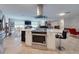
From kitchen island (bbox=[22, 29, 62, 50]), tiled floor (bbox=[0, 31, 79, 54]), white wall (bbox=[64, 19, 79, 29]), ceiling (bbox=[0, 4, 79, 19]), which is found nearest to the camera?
ceiling (bbox=[0, 4, 79, 19])

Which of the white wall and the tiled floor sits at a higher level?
the white wall

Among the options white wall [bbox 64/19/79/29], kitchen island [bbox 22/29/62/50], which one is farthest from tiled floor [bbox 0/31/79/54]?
white wall [bbox 64/19/79/29]

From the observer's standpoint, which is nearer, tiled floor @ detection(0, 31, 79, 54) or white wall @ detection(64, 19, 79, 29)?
white wall @ detection(64, 19, 79, 29)

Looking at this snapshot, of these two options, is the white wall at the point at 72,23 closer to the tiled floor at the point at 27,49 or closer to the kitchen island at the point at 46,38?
the kitchen island at the point at 46,38

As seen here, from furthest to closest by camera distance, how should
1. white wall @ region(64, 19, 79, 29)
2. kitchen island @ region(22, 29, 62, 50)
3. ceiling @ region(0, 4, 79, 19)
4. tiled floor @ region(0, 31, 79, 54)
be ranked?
kitchen island @ region(22, 29, 62, 50) → tiled floor @ region(0, 31, 79, 54) → white wall @ region(64, 19, 79, 29) → ceiling @ region(0, 4, 79, 19)

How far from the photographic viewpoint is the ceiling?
3.23m

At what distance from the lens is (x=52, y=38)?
4523 millimetres

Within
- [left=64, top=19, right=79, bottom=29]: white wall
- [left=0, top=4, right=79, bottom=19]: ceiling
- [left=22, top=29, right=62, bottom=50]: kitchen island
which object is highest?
[left=0, top=4, right=79, bottom=19]: ceiling

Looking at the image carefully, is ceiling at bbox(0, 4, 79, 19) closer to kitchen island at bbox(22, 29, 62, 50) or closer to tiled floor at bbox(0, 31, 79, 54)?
kitchen island at bbox(22, 29, 62, 50)

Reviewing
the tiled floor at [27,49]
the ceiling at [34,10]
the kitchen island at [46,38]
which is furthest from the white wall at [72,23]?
the tiled floor at [27,49]

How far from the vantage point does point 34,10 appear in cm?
344

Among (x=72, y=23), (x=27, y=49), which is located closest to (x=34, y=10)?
(x=72, y=23)

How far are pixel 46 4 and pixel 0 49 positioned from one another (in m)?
2.09

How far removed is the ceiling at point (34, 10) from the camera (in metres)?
3.23
